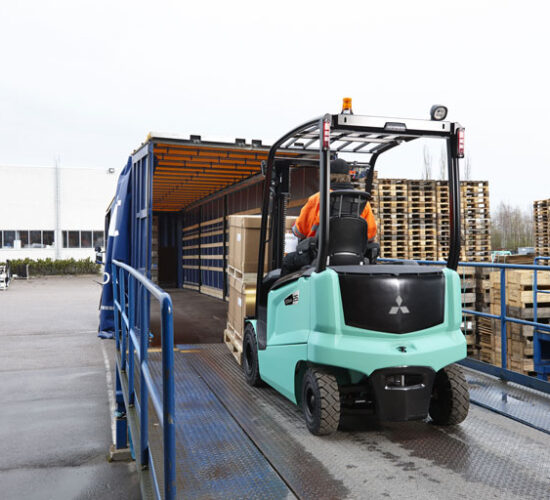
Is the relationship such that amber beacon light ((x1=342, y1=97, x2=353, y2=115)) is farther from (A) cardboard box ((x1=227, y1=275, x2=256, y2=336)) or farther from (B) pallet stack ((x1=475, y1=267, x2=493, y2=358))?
(B) pallet stack ((x1=475, y1=267, x2=493, y2=358))

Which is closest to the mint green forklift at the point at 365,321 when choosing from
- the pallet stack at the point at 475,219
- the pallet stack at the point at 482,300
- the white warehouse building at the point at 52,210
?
the pallet stack at the point at 482,300

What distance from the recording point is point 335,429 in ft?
11.6

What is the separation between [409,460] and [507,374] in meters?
2.23

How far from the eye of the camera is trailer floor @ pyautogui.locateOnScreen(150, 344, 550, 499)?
9.16 feet

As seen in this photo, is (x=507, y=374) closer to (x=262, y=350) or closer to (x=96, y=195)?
(x=262, y=350)

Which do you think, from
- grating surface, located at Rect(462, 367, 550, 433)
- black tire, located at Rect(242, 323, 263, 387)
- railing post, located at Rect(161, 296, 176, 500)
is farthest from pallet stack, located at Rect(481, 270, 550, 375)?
railing post, located at Rect(161, 296, 176, 500)

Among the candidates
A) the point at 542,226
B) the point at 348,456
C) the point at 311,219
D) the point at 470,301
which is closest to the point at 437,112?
the point at 311,219

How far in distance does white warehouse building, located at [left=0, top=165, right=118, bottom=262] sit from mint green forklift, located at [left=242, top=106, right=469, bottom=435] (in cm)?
2984

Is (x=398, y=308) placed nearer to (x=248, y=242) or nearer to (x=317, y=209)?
(x=317, y=209)

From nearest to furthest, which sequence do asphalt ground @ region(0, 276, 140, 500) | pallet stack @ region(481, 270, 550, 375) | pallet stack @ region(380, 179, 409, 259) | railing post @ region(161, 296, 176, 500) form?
railing post @ region(161, 296, 176, 500)
asphalt ground @ region(0, 276, 140, 500)
pallet stack @ region(481, 270, 550, 375)
pallet stack @ region(380, 179, 409, 259)

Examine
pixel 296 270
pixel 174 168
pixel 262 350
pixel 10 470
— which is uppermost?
pixel 174 168

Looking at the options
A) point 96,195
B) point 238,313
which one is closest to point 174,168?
point 238,313

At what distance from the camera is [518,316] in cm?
812

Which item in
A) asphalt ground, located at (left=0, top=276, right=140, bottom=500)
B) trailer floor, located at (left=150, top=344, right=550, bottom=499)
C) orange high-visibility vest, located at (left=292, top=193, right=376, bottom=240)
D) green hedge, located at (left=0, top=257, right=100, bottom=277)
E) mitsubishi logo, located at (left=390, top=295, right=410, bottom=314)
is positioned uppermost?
orange high-visibility vest, located at (left=292, top=193, right=376, bottom=240)
